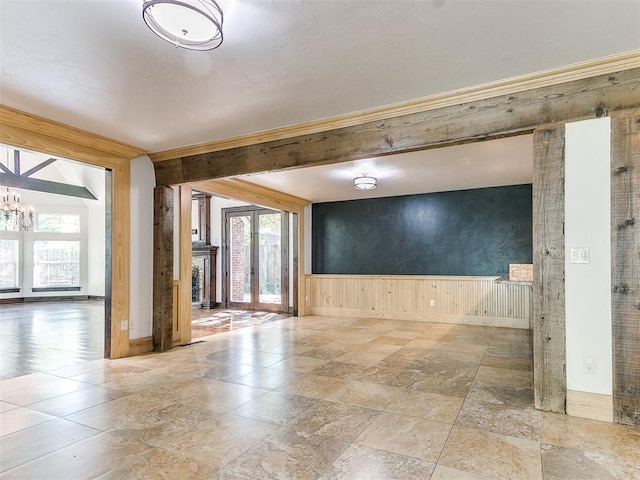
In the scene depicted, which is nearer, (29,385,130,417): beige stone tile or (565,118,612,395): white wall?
(565,118,612,395): white wall

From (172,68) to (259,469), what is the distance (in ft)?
8.69

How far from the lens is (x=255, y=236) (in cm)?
933

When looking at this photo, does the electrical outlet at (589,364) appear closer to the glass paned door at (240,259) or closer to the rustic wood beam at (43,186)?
the glass paned door at (240,259)

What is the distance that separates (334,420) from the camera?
8.83 ft

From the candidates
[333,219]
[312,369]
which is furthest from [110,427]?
[333,219]

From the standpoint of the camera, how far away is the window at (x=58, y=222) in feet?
38.2

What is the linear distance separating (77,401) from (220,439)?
1533 mm

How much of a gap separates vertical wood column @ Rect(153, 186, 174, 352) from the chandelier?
25.3ft

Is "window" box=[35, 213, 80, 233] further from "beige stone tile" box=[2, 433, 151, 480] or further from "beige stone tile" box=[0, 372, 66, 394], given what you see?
"beige stone tile" box=[2, 433, 151, 480]

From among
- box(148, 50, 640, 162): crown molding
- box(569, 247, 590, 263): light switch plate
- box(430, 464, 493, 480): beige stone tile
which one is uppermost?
box(148, 50, 640, 162): crown molding

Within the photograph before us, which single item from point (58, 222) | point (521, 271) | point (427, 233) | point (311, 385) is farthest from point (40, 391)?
point (58, 222)

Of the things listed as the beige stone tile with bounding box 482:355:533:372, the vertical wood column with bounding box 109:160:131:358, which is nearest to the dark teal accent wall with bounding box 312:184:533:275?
the beige stone tile with bounding box 482:355:533:372

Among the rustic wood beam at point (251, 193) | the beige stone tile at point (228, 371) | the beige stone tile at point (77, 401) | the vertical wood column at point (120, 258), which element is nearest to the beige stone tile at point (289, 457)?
the beige stone tile at point (228, 371)

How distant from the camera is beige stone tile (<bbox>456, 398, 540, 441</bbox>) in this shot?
2.50 meters
